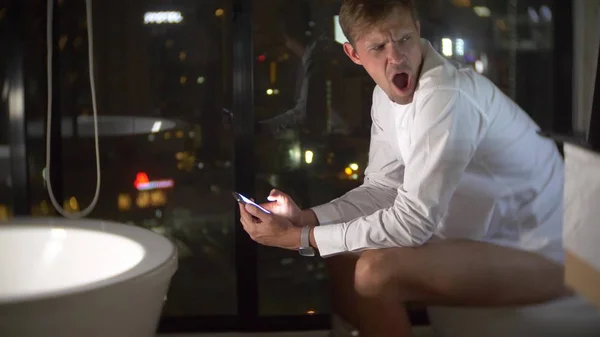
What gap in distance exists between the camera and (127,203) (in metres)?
1.99

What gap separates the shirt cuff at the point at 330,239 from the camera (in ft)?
4.87

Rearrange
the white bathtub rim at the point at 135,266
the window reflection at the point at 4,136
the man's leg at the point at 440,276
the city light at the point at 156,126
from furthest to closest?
the city light at the point at 156,126
the window reflection at the point at 4,136
the man's leg at the point at 440,276
the white bathtub rim at the point at 135,266

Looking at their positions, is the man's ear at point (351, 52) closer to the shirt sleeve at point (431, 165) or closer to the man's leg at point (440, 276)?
the shirt sleeve at point (431, 165)

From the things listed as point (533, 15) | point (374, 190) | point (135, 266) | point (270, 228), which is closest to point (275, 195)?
point (270, 228)

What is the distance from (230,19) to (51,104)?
57 centimetres

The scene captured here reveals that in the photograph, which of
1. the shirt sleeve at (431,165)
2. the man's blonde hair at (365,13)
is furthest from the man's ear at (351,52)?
the shirt sleeve at (431,165)

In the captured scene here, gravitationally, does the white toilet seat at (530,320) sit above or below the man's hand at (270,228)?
below

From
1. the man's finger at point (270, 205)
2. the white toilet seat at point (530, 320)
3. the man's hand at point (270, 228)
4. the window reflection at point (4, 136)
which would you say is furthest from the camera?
the window reflection at point (4, 136)

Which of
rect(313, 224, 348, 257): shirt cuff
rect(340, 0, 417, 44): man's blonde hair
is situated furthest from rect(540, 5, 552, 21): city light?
rect(313, 224, 348, 257): shirt cuff

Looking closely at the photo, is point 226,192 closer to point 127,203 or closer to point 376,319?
point 127,203

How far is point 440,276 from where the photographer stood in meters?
1.41

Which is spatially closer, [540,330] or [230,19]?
[540,330]

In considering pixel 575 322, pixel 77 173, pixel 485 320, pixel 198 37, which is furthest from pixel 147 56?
pixel 575 322

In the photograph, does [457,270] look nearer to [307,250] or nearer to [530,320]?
[530,320]
